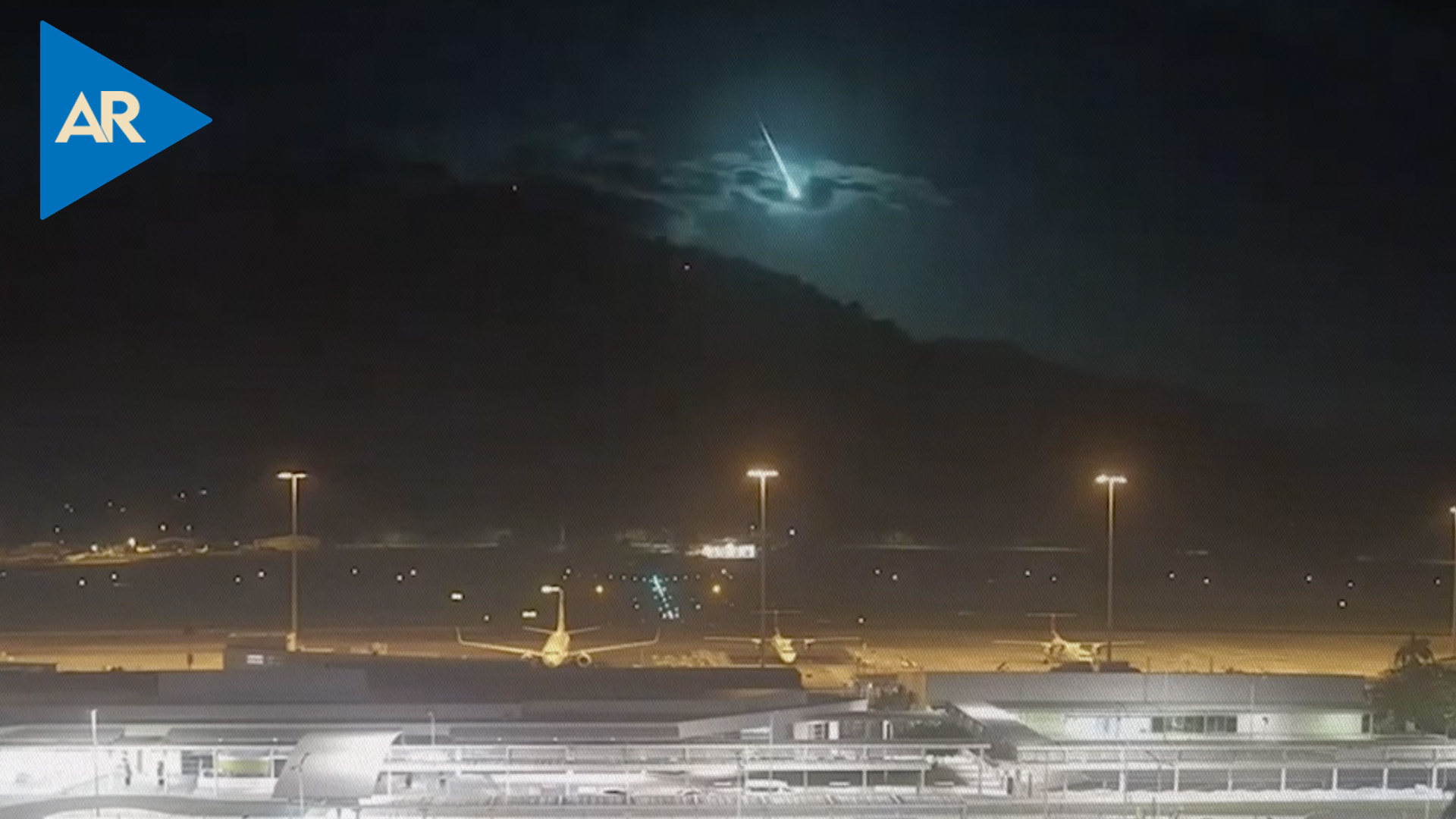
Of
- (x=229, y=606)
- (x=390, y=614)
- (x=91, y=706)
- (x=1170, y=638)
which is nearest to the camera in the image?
(x=91, y=706)

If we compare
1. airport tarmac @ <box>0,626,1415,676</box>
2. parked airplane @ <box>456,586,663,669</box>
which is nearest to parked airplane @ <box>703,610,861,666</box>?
airport tarmac @ <box>0,626,1415,676</box>

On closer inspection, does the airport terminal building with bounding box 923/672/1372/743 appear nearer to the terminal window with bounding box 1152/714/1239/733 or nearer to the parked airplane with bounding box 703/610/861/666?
the terminal window with bounding box 1152/714/1239/733

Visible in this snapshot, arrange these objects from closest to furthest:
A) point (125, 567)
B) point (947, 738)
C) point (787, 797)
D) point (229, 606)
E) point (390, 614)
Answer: point (787, 797), point (947, 738), point (390, 614), point (229, 606), point (125, 567)

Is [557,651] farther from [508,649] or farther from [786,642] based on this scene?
[786,642]

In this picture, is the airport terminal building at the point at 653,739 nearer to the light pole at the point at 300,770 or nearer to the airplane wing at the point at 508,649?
the light pole at the point at 300,770

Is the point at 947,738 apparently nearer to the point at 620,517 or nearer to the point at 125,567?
the point at 125,567

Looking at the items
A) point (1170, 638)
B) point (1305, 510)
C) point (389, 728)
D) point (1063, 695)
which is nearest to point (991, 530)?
point (1305, 510)

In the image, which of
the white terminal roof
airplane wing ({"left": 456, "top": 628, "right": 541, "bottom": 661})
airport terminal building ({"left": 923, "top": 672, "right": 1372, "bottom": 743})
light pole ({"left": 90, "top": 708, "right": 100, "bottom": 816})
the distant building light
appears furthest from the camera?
the distant building light
